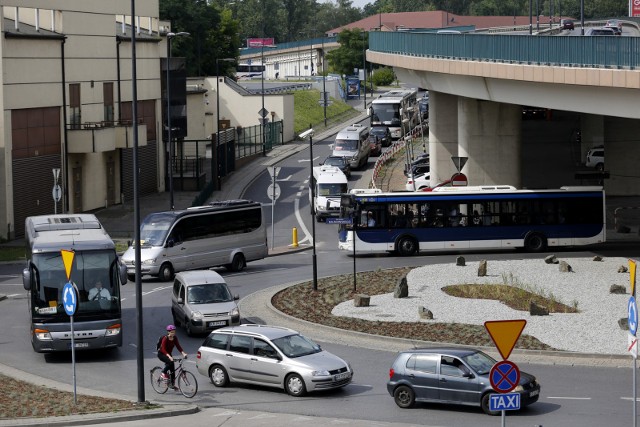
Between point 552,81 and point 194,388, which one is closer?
point 194,388

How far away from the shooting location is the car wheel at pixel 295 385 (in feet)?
84.8

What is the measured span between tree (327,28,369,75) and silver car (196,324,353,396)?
121364 mm

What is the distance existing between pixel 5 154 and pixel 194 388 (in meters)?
30.6

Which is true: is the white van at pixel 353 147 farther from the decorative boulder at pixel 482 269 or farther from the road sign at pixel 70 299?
the road sign at pixel 70 299

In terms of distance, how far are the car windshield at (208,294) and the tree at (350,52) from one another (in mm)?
114538

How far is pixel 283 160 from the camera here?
8531 centimetres

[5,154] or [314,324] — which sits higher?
[5,154]

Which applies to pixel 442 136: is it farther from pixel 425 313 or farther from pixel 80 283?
pixel 80 283

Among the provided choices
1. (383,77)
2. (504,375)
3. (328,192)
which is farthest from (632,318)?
(383,77)

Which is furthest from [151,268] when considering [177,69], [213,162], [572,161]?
[572,161]

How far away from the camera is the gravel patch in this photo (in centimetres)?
3133

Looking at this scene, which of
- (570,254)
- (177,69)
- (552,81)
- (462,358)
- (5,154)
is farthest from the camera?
(177,69)

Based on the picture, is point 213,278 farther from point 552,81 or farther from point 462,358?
point 552,81

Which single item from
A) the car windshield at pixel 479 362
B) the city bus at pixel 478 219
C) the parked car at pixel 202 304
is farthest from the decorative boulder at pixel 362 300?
the city bus at pixel 478 219
